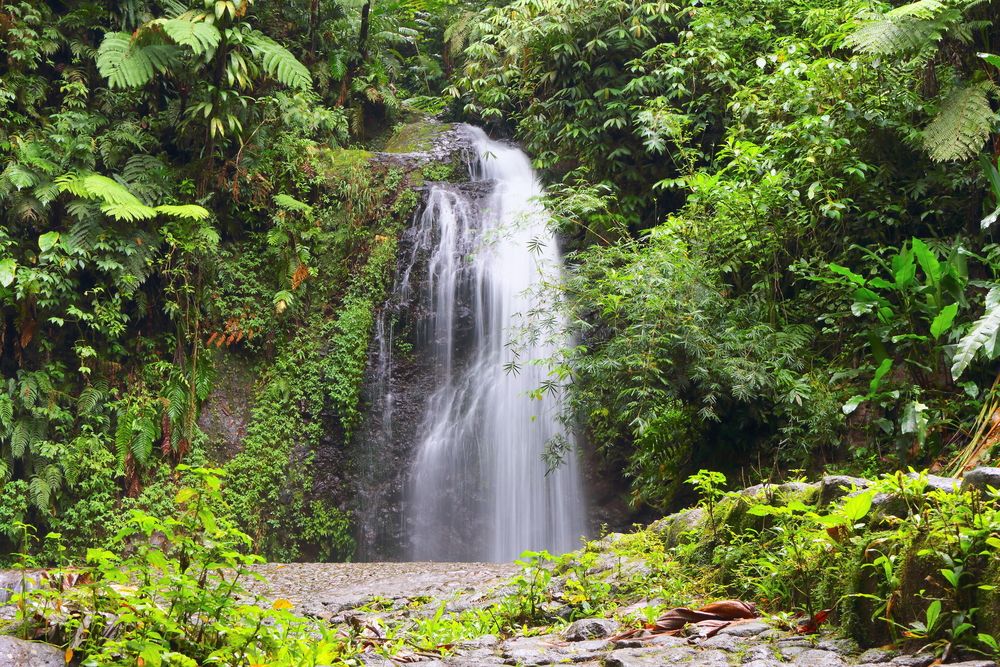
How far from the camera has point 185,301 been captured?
9.63 metres

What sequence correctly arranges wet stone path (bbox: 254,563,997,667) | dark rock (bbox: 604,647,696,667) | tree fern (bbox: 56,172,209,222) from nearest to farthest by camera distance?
1. wet stone path (bbox: 254,563,997,667)
2. dark rock (bbox: 604,647,696,667)
3. tree fern (bbox: 56,172,209,222)

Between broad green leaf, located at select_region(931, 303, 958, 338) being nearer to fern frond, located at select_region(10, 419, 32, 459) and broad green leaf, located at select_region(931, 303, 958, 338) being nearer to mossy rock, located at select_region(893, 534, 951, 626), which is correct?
mossy rock, located at select_region(893, 534, 951, 626)

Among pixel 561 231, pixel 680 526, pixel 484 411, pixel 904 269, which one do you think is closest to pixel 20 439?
pixel 484 411

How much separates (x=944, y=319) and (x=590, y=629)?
3.29 m

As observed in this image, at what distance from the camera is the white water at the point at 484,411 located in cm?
897

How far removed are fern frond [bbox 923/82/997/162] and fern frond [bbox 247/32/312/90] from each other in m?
7.07

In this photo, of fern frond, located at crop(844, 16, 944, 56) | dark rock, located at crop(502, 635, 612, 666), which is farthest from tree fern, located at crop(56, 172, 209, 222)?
fern frond, located at crop(844, 16, 944, 56)

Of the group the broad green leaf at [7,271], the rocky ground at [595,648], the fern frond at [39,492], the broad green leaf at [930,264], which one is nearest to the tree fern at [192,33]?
the broad green leaf at [7,271]

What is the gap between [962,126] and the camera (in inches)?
240

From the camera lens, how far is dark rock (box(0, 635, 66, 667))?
2.22 m

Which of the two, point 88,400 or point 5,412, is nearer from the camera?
point 5,412

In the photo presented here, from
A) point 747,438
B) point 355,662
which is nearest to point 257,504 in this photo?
point 747,438

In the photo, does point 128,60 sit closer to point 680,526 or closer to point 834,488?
point 680,526

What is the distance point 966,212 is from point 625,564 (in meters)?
4.58
